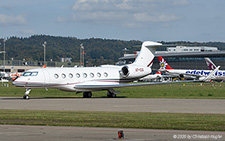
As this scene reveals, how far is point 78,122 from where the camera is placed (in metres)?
18.8

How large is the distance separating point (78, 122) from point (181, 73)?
85754 mm

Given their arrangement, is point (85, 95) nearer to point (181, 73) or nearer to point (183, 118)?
point (183, 118)

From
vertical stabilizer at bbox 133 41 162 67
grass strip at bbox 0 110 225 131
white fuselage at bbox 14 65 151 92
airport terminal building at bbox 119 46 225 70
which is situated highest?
airport terminal building at bbox 119 46 225 70

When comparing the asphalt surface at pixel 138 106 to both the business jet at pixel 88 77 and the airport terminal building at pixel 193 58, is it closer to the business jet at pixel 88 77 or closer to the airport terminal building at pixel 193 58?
Result: the business jet at pixel 88 77

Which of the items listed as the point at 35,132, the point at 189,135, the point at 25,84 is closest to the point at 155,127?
the point at 189,135

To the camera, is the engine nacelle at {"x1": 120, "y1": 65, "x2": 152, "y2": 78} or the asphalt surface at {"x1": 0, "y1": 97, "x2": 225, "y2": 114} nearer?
the asphalt surface at {"x1": 0, "y1": 97, "x2": 225, "y2": 114}

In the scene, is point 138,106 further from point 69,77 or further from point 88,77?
point 88,77

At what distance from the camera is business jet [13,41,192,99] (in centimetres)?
3834

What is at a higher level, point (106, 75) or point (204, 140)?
A: point (106, 75)

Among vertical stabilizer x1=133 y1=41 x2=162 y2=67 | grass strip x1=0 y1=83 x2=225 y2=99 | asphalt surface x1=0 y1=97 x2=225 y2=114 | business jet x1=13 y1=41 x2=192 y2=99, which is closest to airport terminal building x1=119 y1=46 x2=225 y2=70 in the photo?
grass strip x1=0 y1=83 x2=225 y2=99

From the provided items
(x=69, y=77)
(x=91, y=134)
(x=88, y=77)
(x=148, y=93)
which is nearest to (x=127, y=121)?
(x=91, y=134)

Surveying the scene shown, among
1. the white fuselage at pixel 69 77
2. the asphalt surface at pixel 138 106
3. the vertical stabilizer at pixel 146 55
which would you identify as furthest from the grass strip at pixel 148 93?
the asphalt surface at pixel 138 106

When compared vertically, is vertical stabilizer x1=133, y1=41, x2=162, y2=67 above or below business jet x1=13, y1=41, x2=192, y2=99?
above

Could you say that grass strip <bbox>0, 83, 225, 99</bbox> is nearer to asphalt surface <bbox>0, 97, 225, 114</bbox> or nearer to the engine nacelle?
the engine nacelle
